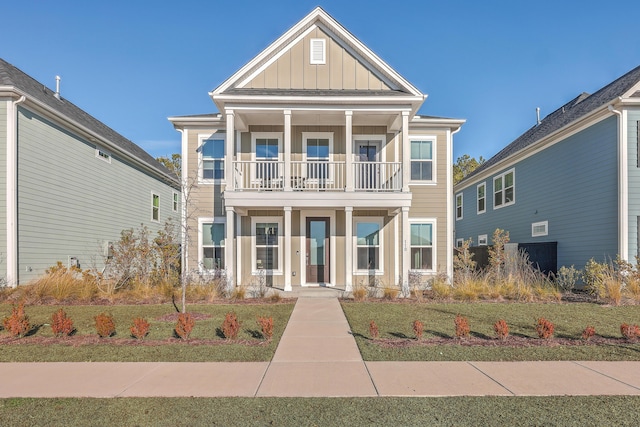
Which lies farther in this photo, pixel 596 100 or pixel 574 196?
pixel 596 100

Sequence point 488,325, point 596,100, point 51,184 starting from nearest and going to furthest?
point 488,325, point 51,184, point 596,100

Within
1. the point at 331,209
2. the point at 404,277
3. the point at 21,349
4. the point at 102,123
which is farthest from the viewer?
the point at 102,123

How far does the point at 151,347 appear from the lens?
20.6ft

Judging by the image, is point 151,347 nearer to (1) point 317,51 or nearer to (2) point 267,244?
(2) point 267,244

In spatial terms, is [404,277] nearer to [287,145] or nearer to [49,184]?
[287,145]

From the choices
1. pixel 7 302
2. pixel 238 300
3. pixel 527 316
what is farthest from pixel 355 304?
pixel 7 302

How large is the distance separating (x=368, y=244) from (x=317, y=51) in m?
6.96

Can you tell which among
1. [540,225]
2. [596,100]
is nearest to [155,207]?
[540,225]

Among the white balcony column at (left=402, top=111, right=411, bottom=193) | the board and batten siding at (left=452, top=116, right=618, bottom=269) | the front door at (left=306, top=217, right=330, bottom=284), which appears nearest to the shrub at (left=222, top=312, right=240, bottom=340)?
the front door at (left=306, top=217, right=330, bottom=284)

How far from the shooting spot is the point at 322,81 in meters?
13.5

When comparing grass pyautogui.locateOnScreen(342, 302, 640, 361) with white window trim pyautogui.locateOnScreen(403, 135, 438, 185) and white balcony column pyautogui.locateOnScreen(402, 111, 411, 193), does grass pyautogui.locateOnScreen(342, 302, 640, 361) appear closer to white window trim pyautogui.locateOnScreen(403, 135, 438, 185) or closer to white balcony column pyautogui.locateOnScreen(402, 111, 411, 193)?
white balcony column pyautogui.locateOnScreen(402, 111, 411, 193)

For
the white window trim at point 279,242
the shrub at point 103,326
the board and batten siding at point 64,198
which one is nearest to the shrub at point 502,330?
the shrub at point 103,326

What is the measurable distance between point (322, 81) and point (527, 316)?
9.44m

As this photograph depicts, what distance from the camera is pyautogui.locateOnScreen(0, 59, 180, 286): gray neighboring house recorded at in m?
11.3
